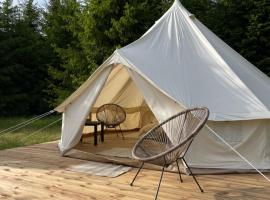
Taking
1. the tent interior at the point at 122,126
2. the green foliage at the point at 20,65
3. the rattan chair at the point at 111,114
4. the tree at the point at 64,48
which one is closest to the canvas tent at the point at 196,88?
the tent interior at the point at 122,126

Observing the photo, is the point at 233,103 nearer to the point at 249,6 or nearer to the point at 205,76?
the point at 205,76

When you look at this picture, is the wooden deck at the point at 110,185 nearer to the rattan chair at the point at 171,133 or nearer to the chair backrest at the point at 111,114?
the rattan chair at the point at 171,133

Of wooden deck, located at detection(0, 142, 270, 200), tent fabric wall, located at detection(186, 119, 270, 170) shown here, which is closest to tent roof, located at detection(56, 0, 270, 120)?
tent fabric wall, located at detection(186, 119, 270, 170)

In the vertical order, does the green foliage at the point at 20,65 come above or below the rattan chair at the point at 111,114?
above

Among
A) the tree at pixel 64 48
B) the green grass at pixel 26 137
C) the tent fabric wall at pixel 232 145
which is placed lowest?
the green grass at pixel 26 137

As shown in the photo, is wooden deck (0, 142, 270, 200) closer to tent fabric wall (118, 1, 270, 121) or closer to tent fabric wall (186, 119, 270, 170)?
tent fabric wall (186, 119, 270, 170)

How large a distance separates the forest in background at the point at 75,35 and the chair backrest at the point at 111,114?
2664 mm

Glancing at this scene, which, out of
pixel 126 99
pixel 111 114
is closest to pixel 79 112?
pixel 111 114

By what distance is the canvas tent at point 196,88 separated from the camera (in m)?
4.70

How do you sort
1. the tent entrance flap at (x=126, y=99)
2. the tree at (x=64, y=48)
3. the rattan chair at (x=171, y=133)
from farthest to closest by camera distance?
1. the tree at (x=64, y=48)
2. the tent entrance flap at (x=126, y=99)
3. the rattan chair at (x=171, y=133)

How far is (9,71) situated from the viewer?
1183 cm

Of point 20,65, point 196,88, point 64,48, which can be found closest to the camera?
point 196,88

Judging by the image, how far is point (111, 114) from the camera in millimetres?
7234

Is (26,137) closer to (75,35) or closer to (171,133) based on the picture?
(171,133)
